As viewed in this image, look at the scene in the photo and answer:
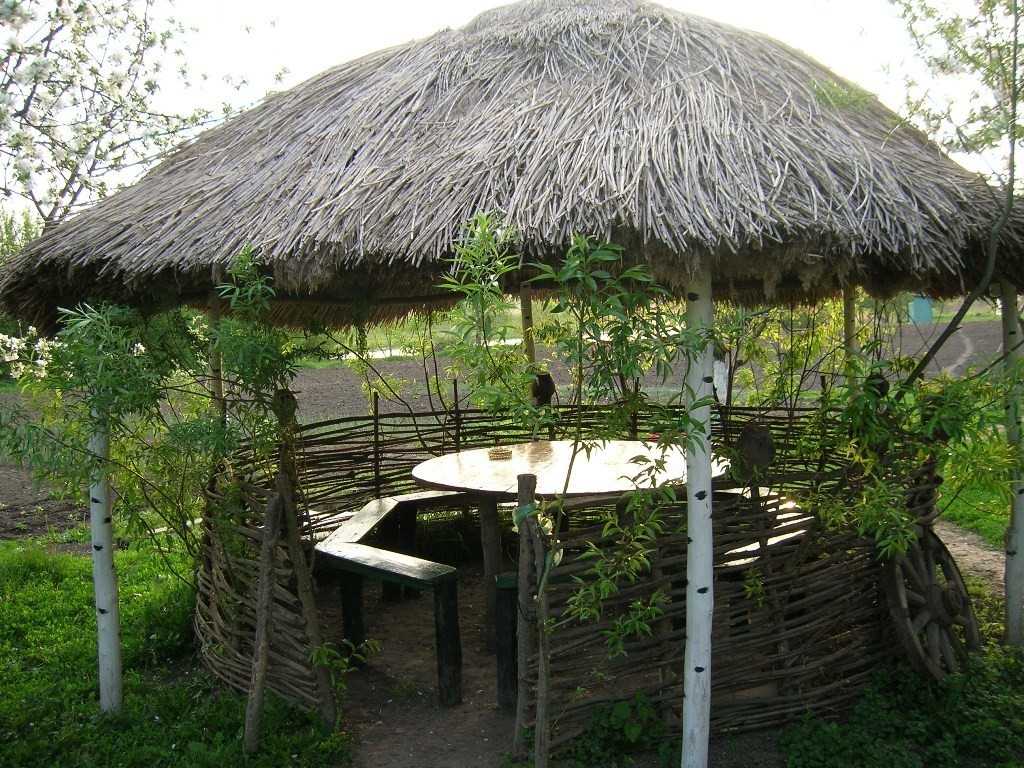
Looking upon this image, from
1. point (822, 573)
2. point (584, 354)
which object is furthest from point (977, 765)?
point (584, 354)

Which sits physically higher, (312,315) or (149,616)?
(312,315)

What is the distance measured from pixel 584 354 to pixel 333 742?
7.68 ft

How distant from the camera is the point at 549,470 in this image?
5.22 meters

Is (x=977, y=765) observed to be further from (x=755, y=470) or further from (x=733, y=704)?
(x=755, y=470)

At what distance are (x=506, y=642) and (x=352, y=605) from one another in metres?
1.11

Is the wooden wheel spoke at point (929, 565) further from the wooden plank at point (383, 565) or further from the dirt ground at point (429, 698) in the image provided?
the wooden plank at point (383, 565)

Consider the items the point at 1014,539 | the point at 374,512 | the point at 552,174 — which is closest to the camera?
the point at 552,174

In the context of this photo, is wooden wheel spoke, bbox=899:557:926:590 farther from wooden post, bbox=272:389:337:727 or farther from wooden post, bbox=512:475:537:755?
wooden post, bbox=272:389:337:727

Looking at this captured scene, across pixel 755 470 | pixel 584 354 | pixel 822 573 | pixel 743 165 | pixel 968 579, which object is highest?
pixel 743 165

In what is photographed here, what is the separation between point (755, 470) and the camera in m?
4.03

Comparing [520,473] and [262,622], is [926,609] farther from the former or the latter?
[262,622]

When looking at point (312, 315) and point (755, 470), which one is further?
point (312, 315)

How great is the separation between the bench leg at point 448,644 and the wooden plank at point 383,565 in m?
0.10

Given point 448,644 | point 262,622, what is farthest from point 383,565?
point 262,622
